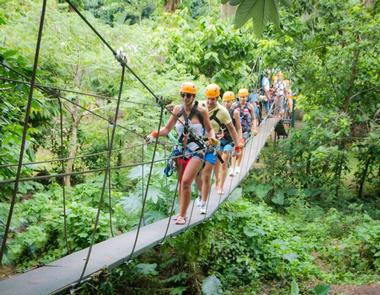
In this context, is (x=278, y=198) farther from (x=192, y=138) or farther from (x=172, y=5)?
(x=192, y=138)

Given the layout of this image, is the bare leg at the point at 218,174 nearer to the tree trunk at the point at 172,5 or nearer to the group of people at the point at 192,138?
the group of people at the point at 192,138

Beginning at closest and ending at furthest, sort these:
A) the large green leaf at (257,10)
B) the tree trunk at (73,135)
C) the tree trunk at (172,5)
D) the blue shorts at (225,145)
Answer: the large green leaf at (257,10)
the blue shorts at (225,145)
the tree trunk at (73,135)
the tree trunk at (172,5)

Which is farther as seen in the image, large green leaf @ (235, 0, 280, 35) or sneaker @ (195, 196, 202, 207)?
sneaker @ (195, 196, 202, 207)

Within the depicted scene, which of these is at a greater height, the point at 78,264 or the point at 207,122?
the point at 207,122

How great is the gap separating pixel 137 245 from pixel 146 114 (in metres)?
3.03

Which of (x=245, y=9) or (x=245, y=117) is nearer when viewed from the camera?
(x=245, y=9)

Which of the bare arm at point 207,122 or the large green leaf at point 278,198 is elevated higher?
the bare arm at point 207,122

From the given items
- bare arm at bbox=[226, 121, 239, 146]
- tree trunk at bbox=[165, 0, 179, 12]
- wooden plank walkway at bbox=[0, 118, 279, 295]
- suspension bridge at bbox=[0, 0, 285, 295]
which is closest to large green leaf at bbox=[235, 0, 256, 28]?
suspension bridge at bbox=[0, 0, 285, 295]

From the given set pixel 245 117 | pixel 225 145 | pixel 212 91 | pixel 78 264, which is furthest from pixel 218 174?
pixel 78 264

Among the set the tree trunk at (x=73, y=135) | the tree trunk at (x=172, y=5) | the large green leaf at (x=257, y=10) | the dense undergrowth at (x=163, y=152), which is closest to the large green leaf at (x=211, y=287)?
the dense undergrowth at (x=163, y=152)

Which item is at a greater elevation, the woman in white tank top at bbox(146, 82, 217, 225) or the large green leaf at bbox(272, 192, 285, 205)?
the woman in white tank top at bbox(146, 82, 217, 225)

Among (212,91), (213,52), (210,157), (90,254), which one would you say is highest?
(213,52)

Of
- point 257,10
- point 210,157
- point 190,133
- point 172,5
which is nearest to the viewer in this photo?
point 257,10

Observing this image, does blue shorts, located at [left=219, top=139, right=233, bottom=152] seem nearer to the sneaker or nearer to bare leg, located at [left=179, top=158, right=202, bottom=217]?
the sneaker
